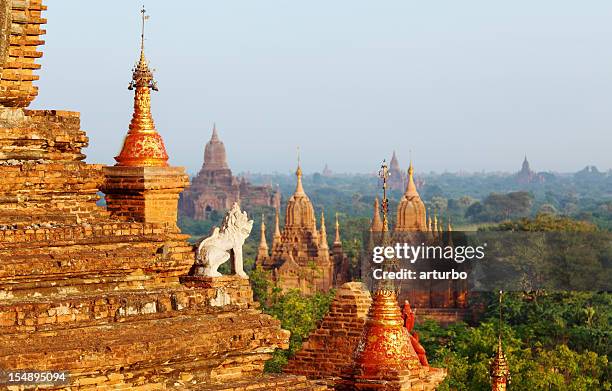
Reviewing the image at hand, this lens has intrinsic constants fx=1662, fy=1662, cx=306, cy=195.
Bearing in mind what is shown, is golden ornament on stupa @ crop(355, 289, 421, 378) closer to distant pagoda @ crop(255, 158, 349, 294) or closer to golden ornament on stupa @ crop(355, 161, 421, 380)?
golden ornament on stupa @ crop(355, 161, 421, 380)

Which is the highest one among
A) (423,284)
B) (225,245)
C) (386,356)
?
(225,245)

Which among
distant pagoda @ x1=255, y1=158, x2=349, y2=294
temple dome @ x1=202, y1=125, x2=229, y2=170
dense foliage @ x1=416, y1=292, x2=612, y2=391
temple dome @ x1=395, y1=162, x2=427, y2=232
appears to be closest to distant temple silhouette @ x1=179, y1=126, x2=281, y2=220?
temple dome @ x1=202, y1=125, x2=229, y2=170

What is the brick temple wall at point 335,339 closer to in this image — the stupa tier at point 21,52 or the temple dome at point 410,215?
the stupa tier at point 21,52

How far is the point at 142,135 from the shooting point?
21719mm

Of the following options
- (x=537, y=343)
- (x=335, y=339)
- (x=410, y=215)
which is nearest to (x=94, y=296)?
(x=335, y=339)

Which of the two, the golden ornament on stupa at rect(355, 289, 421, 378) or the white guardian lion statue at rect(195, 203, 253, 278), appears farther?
the golden ornament on stupa at rect(355, 289, 421, 378)

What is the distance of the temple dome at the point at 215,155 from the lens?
142 meters

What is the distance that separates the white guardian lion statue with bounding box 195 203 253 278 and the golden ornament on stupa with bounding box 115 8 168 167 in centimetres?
588

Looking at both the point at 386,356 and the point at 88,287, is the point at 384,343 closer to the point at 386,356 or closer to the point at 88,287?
the point at 386,356

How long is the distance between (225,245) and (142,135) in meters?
7.10

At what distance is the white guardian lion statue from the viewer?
47.6ft

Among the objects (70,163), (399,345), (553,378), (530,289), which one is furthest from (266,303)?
(70,163)

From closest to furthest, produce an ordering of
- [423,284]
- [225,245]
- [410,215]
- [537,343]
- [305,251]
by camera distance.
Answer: [225,245] < [537,343] < [423,284] < [410,215] < [305,251]

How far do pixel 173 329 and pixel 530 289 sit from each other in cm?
5444
